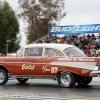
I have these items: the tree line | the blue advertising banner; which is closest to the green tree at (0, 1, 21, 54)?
the tree line

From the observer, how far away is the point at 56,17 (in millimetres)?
57375

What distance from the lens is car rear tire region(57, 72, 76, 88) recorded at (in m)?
15.6

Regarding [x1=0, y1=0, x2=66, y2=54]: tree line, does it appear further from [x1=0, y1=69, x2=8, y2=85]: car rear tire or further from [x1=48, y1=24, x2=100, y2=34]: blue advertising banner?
[x1=0, y1=69, x2=8, y2=85]: car rear tire

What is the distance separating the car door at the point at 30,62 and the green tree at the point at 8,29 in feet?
148

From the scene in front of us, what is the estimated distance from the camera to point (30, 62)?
646 inches

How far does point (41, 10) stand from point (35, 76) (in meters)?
40.4

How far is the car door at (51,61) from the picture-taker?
15.9m

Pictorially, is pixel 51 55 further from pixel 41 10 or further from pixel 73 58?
pixel 41 10

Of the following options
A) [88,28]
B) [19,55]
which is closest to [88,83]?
[19,55]

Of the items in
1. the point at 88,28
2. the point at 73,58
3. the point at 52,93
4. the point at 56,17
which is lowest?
the point at 52,93

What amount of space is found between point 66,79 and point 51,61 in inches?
38.7

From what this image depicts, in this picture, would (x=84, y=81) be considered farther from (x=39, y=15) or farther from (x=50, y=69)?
(x=39, y=15)

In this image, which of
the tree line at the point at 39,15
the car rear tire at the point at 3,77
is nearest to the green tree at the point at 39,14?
the tree line at the point at 39,15

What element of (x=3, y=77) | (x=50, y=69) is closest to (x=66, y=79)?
(x=50, y=69)
